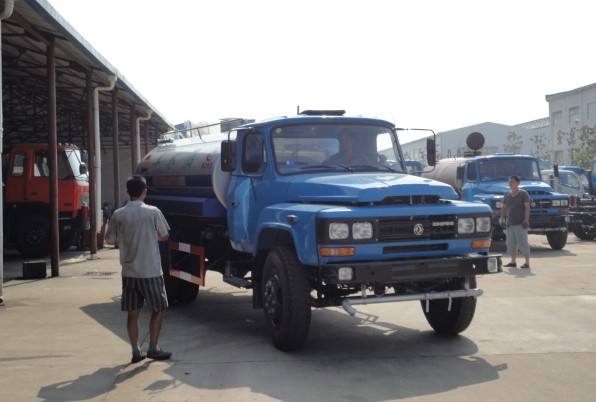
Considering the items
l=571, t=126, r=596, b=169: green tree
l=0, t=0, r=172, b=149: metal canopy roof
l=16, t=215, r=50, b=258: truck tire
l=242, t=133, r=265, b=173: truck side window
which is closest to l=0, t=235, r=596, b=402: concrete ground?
l=242, t=133, r=265, b=173: truck side window

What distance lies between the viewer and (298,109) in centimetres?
935

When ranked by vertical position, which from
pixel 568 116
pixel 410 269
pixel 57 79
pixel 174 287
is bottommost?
pixel 174 287

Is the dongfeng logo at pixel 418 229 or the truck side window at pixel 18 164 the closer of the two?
the dongfeng logo at pixel 418 229

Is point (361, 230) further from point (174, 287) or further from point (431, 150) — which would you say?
point (174, 287)

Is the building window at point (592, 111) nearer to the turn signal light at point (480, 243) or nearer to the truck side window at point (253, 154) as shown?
the truck side window at point (253, 154)

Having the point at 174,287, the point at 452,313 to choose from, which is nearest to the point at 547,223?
the point at 174,287

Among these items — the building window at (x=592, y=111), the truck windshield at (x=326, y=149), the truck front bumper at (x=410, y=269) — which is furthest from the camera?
the building window at (x=592, y=111)

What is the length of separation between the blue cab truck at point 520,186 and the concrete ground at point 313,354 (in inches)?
253

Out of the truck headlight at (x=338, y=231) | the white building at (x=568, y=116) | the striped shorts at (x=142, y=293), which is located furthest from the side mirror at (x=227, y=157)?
the white building at (x=568, y=116)

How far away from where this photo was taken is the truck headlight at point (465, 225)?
770cm

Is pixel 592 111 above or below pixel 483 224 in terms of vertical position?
above

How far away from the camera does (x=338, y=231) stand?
7105 mm

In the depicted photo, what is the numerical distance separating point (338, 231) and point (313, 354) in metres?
1.41

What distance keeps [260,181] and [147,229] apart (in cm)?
169
